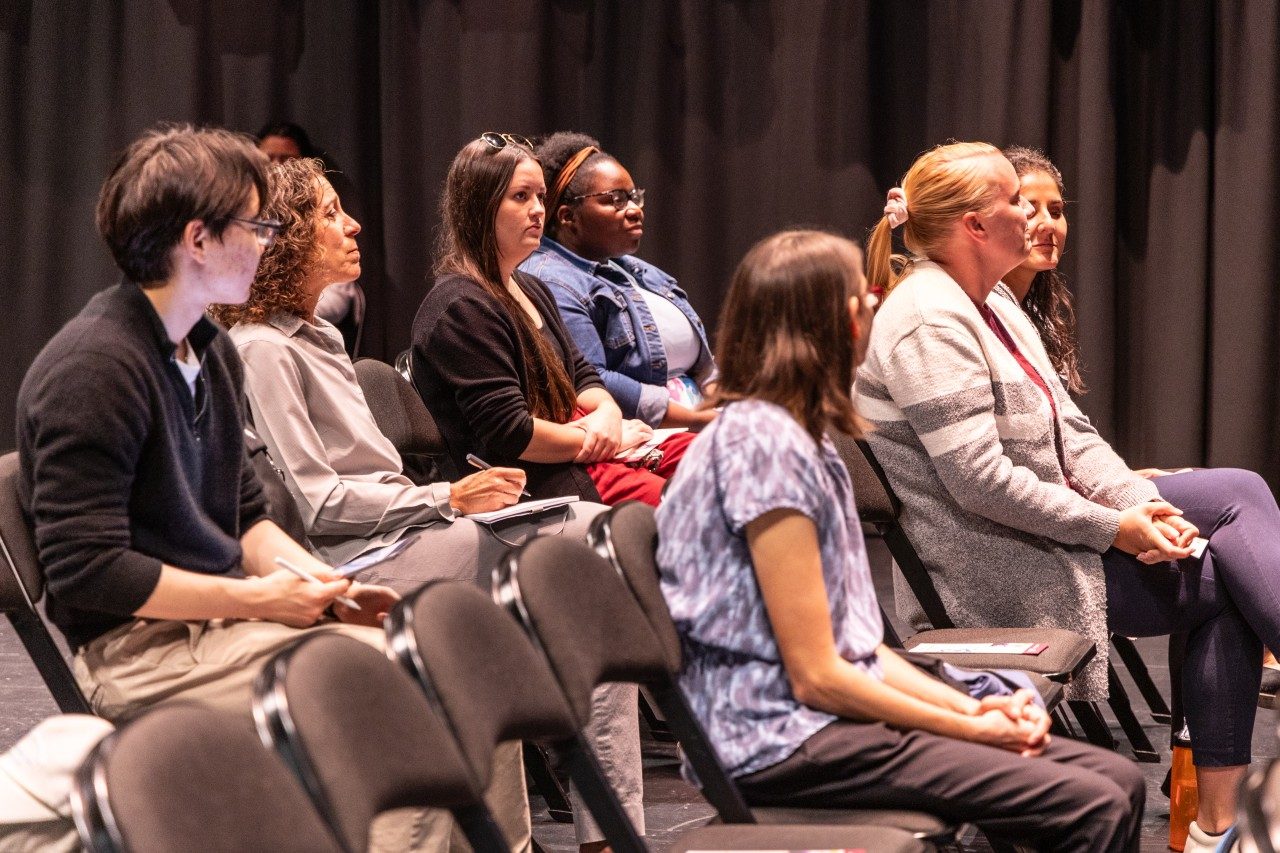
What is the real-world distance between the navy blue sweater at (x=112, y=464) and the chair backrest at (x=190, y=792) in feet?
2.85

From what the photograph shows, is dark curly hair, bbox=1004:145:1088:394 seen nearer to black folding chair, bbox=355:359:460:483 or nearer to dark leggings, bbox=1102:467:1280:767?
dark leggings, bbox=1102:467:1280:767

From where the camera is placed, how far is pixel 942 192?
303 centimetres

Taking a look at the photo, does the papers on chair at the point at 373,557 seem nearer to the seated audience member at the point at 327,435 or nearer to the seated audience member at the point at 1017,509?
the seated audience member at the point at 327,435

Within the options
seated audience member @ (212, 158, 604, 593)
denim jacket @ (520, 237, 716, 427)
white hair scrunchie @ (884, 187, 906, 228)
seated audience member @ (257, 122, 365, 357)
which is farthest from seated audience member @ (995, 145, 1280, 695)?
seated audience member @ (257, 122, 365, 357)

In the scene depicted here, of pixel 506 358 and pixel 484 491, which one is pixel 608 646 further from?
pixel 506 358

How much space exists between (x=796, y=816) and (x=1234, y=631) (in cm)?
136

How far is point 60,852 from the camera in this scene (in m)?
1.72

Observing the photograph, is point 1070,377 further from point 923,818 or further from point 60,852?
point 60,852

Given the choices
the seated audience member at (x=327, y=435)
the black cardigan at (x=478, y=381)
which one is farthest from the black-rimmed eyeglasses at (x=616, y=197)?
the seated audience member at (x=327, y=435)

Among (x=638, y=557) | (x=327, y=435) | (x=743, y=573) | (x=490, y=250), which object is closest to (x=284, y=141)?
(x=490, y=250)

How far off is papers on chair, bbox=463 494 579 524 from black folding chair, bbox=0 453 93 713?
2.87 ft

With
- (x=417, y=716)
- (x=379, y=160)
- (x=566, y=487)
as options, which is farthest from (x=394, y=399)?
(x=379, y=160)

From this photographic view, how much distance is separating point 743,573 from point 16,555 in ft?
3.36

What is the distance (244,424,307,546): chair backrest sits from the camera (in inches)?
103
